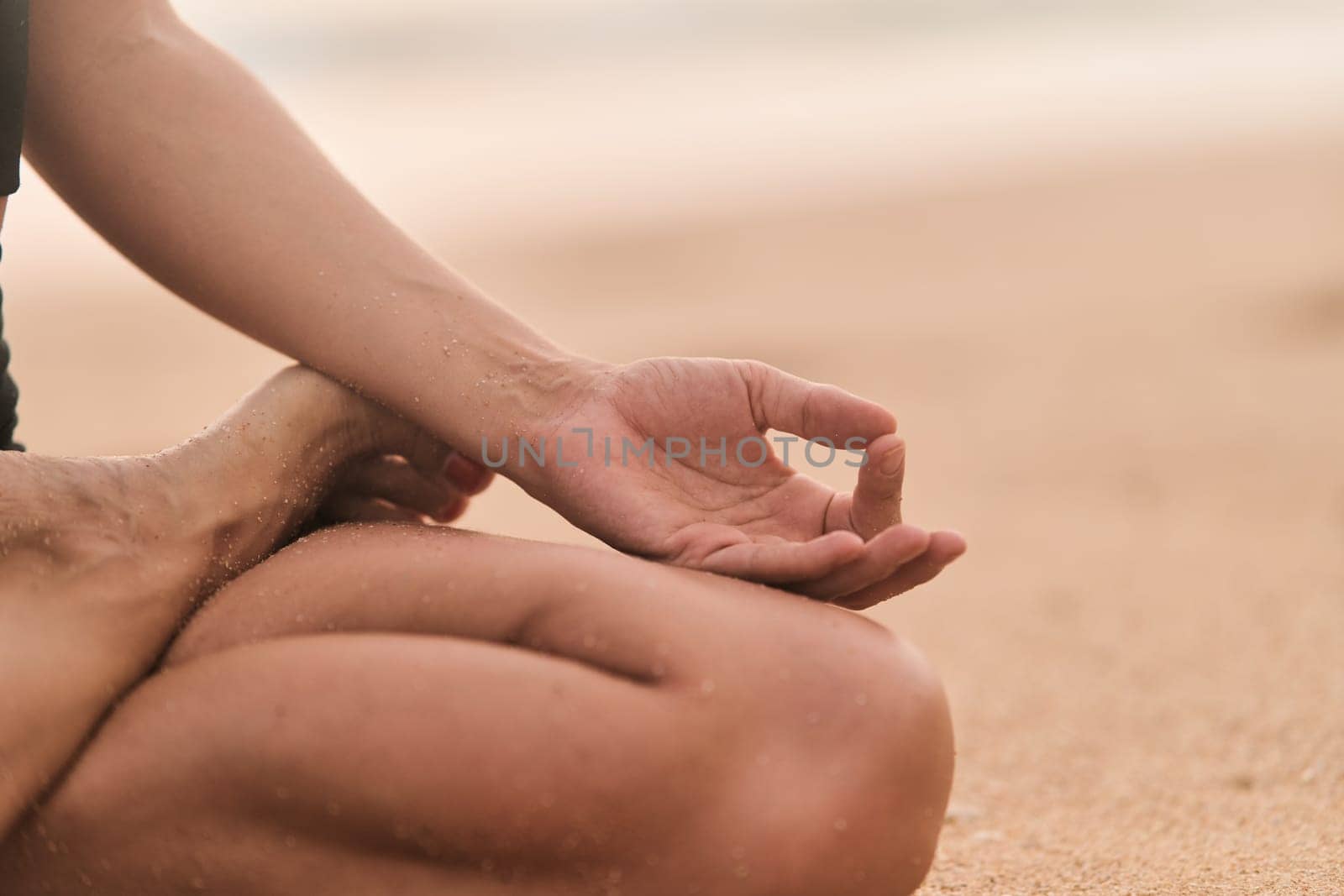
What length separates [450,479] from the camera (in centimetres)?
165

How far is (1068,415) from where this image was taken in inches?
172

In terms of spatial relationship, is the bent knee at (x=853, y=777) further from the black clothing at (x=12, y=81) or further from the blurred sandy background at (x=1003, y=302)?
the black clothing at (x=12, y=81)

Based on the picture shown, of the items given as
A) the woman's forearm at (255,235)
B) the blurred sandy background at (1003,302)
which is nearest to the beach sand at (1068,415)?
the blurred sandy background at (1003,302)

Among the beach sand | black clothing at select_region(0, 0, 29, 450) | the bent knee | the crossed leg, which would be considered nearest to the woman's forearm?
black clothing at select_region(0, 0, 29, 450)

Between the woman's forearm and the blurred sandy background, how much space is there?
2.68ft

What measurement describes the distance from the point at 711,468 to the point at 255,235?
594 millimetres

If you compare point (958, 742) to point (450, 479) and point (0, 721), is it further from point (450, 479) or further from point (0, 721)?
point (0, 721)

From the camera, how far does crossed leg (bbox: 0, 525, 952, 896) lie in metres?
1.09

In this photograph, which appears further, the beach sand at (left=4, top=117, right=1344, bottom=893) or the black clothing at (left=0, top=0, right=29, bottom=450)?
the beach sand at (left=4, top=117, right=1344, bottom=893)

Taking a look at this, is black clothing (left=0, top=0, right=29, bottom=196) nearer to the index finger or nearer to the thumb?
the index finger

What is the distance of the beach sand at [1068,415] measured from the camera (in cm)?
190

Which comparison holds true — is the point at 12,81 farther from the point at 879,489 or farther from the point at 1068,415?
the point at 1068,415

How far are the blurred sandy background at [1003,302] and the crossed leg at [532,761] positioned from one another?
477mm

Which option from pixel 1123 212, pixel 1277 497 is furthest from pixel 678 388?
pixel 1123 212
